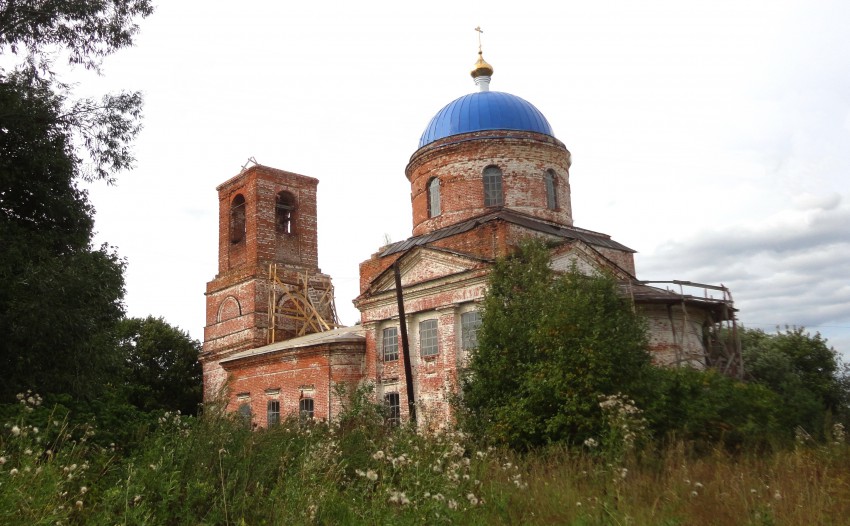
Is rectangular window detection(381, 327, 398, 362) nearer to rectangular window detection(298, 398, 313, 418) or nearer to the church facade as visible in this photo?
the church facade

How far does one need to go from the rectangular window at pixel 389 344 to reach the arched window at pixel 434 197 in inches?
Result: 161

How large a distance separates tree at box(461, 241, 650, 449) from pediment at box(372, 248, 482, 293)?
285 cm

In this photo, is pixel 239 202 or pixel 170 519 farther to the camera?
pixel 239 202

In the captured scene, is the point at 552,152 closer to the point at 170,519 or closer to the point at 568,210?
the point at 568,210

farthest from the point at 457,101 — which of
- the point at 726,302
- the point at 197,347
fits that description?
the point at 197,347

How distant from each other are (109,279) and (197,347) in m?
20.0

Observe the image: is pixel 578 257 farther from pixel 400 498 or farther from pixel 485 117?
pixel 400 498

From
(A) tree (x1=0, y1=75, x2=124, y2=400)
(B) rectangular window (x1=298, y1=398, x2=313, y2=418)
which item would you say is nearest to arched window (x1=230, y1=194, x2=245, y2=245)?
(B) rectangular window (x1=298, y1=398, x2=313, y2=418)

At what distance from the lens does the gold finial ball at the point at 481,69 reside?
75.1 ft

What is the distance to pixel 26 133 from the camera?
426 inches

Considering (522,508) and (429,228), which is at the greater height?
(429,228)

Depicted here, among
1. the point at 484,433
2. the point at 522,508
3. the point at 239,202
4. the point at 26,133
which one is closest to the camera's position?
the point at 522,508

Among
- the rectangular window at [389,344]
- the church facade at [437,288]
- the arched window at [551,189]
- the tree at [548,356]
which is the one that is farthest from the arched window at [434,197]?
the tree at [548,356]

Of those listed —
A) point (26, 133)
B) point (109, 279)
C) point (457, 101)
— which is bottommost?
point (109, 279)
